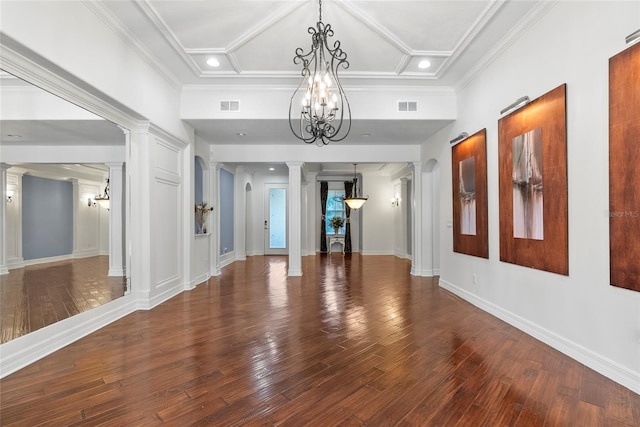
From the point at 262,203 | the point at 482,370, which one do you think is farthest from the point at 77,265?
the point at 262,203

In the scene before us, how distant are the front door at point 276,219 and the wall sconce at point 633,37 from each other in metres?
9.38

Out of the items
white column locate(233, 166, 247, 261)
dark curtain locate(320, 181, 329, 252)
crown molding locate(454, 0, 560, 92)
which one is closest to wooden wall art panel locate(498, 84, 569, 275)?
crown molding locate(454, 0, 560, 92)

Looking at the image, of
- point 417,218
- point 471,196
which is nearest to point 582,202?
point 471,196

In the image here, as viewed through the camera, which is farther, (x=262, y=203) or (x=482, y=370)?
(x=262, y=203)

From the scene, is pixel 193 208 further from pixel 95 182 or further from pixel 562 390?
pixel 562 390

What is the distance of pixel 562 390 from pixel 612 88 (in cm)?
233

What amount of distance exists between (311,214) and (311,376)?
879 cm

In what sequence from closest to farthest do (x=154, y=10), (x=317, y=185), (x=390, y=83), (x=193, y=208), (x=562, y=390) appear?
(x=562, y=390), (x=154, y=10), (x=390, y=83), (x=193, y=208), (x=317, y=185)

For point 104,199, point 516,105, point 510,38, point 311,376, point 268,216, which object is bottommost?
point 311,376

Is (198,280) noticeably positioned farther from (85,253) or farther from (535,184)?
(535,184)

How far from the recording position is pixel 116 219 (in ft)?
12.4

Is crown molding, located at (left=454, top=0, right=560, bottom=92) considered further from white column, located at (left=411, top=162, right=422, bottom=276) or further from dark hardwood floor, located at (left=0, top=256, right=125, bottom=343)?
dark hardwood floor, located at (left=0, top=256, right=125, bottom=343)

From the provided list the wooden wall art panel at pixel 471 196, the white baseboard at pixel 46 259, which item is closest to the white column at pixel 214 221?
the white baseboard at pixel 46 259

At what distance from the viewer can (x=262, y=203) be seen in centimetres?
1088
